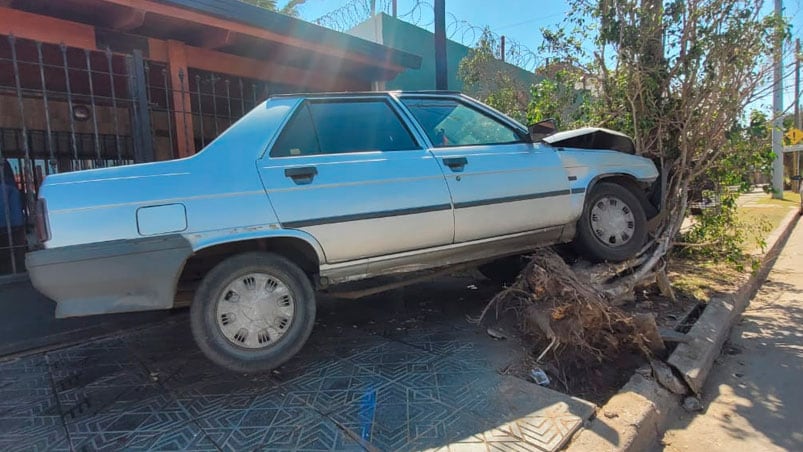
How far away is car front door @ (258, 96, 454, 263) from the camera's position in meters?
3.14

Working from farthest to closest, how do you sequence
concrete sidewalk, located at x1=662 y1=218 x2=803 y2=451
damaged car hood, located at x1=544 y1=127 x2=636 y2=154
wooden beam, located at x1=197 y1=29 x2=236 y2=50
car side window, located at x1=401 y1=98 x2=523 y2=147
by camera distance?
wooden beam, located at x1=197 y1=29 x2=236 y2=50 → damaged car hood, located at x1=544 y1=127 x2=636 y2=154 → car side window, located at x1=401 y1=98 x2=523 y2=147 → concrete sidewalk, located at x1=662 y1=218 x2=803 y2=451

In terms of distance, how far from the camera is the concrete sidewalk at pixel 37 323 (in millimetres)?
4125

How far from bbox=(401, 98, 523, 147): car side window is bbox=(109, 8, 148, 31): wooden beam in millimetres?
2862

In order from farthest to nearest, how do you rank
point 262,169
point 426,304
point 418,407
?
point 426,304
point 262,169
point 418,407

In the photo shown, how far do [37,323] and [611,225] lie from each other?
5222mm

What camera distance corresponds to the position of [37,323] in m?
4.30

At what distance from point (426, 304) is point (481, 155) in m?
1.75

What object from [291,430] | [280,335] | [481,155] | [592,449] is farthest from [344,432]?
[481,155]

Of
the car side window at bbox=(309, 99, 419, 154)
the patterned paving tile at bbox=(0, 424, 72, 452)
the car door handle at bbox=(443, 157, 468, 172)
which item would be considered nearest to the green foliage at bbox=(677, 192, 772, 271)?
the car door handle at bbox=(443, 157, 468, 172)

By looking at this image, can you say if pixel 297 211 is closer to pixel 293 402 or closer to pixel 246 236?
pixel 246 236

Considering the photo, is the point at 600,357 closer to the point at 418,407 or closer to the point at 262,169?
the point at 418,407

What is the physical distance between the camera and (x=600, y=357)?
139 inches

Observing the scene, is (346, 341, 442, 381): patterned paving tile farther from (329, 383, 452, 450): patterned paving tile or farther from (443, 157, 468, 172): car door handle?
(443, 157, 468, 172): car door handle

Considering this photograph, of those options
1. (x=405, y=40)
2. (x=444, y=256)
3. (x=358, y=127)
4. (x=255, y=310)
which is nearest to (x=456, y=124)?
(x=358, y=127)
